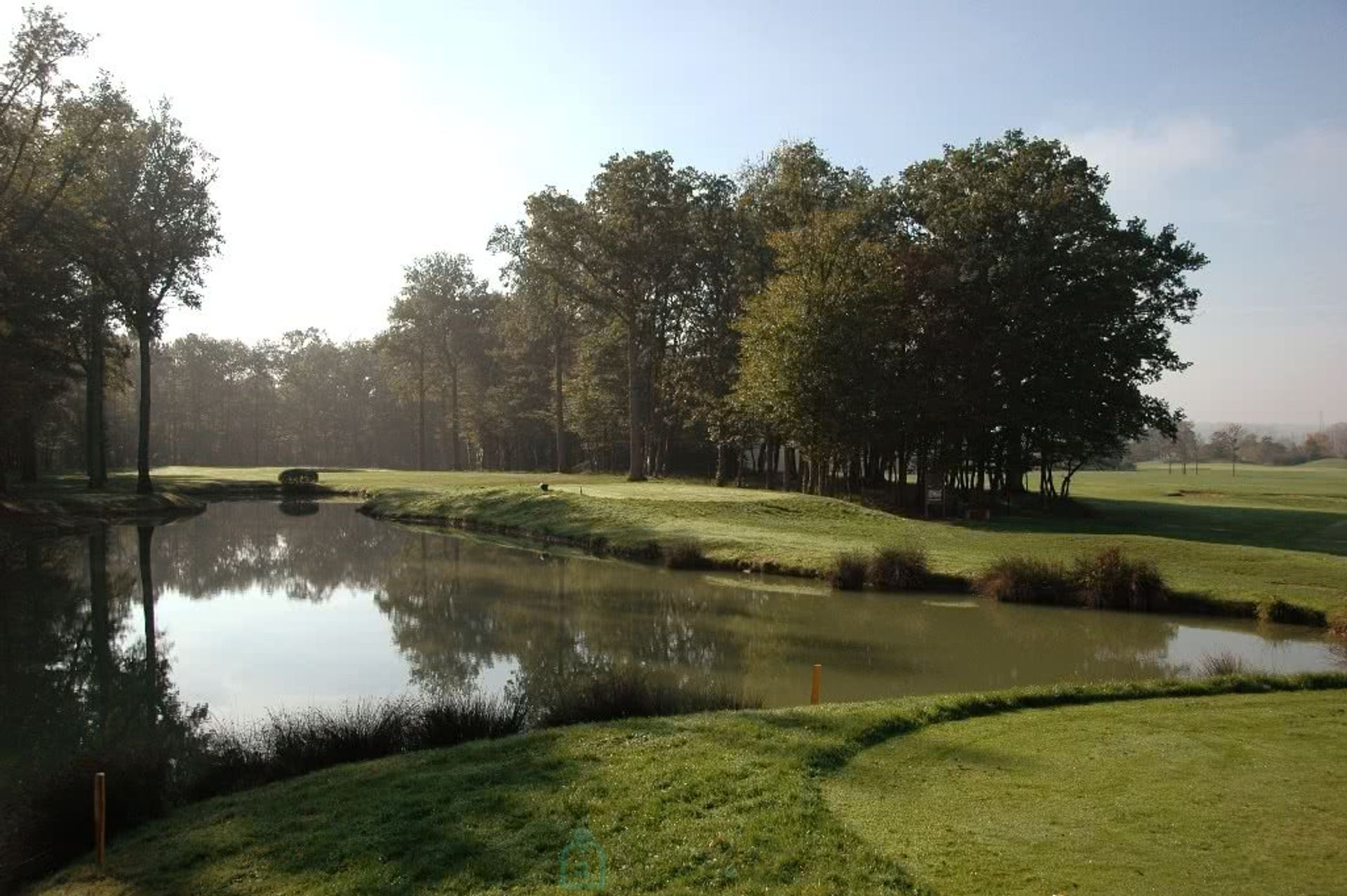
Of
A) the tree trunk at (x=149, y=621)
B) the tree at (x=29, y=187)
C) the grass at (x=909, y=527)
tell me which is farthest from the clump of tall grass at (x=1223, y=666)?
the tree at (x=29, y=187)

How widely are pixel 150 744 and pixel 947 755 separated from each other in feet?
27.6

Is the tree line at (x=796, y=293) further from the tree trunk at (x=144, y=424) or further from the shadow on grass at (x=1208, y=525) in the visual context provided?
the shadow on grass at (x=1208, y=525)

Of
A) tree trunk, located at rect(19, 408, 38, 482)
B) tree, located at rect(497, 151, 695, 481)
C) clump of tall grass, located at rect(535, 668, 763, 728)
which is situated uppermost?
A: tree, located at rect(497, 151, 695, 481)

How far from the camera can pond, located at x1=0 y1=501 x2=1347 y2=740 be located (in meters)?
14.4

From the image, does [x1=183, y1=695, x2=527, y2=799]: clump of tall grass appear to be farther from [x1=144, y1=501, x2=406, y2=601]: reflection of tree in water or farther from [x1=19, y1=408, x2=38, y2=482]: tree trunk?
[x1=19, y1=408, x2=38, y2=482]: tree trunk

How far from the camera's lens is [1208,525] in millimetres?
36344

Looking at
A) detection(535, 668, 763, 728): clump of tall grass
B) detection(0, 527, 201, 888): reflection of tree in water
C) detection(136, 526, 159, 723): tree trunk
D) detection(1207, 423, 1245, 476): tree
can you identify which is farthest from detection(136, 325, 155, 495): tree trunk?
detection(1207, 423, 1245, 476): tree

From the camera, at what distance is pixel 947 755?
8.59 metres

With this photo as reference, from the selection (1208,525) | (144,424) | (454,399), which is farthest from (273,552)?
(454,399)

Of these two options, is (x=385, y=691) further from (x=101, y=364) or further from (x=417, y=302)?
(x=417, y=302)

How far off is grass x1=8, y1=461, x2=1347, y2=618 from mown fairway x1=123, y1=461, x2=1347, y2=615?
0.24ft

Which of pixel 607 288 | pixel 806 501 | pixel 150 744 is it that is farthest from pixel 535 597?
pixel 607 288

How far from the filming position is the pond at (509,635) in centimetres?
1443

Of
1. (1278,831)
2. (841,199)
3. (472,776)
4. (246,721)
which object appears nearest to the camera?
(1278,831)
